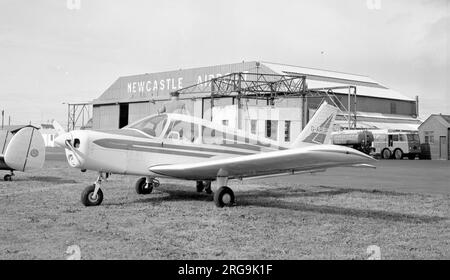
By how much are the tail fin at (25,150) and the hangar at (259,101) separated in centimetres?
2310

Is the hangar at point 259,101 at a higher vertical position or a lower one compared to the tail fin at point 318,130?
higher

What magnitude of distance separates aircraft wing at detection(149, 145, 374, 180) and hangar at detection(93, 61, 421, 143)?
1095 inches

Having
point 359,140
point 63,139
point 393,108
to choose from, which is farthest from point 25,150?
point 393,108

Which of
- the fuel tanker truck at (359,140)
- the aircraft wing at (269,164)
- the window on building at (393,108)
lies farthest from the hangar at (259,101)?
the aircraft wing at (269,164)

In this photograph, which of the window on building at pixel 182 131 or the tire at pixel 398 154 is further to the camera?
the tire at pixel 398 154

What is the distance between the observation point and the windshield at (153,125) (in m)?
9.41


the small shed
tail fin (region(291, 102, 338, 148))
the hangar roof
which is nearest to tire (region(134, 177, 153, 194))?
tail fin (region(291, 102, 338, 148))

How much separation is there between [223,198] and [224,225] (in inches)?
77.2

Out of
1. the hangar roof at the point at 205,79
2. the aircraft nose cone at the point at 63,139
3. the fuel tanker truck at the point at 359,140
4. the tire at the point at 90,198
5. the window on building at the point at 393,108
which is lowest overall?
the tire at the point at 90,198

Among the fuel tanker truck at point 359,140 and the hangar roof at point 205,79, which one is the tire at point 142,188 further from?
the hangar roof at point 205,79

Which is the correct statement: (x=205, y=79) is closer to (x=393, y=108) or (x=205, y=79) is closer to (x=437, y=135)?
(x=437, y=135)

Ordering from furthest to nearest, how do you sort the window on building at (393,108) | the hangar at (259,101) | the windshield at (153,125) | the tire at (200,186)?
1. the window on building at (393,108)
2. the hangar at (259,101)
3. the tire at (200,186)
4. the windshield at (153,125)

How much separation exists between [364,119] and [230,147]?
45494 millimetres

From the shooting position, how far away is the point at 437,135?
1758 inches
